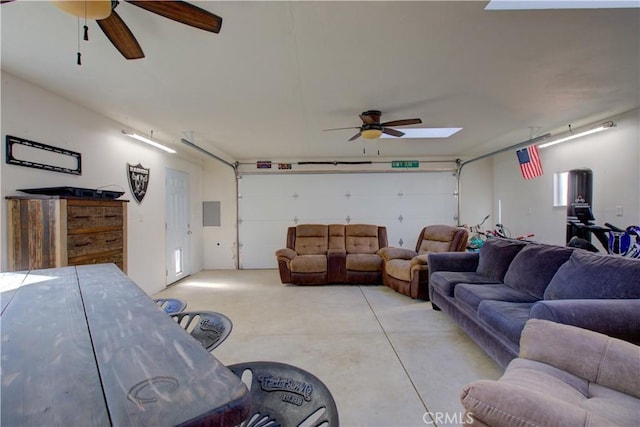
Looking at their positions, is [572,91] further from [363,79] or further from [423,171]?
[423,171]

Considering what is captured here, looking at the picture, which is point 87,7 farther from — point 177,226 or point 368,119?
point 177,226

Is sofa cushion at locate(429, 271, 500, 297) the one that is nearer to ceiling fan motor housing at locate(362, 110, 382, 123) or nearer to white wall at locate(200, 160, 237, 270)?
ceiling fan motor housing at locate(362, 110, 382, 123)

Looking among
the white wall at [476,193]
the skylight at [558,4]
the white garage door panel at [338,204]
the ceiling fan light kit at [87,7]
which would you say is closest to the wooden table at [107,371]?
the ceiling fan light kit at [87,7]

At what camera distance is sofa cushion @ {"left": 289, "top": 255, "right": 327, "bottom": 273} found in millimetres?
5027

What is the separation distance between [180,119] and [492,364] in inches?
167

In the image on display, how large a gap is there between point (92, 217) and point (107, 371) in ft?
8.94

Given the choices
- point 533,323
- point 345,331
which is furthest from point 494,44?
point 345,331

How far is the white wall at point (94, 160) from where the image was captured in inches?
102

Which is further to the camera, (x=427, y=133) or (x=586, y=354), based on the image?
(x=427, y=133)

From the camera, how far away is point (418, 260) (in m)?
4.12

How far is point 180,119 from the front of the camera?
12.5 ft

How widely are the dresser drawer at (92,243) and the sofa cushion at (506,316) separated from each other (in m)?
3.43

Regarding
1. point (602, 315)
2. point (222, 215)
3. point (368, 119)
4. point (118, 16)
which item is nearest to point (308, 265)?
point (368, 119)

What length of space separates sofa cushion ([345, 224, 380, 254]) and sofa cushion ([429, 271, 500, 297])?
2.08 metres
